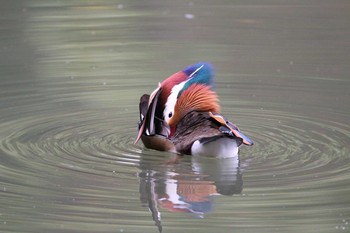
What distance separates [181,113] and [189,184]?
833 millimetres

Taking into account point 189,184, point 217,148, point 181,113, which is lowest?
point 189,184

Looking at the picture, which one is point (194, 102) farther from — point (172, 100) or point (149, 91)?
point (149, 91)

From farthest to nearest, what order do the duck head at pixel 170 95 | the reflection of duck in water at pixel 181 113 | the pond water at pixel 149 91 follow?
the duck head at pixel 170 95
the reflection of duck in water at pixel 181 113
the pond water at pixel 149 91

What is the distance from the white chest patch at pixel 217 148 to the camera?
7223mm

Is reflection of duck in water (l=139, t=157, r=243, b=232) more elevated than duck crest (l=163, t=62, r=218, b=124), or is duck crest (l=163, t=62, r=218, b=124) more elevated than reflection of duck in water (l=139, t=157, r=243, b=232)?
duck crest (l=163, t=62, r=218, b=124)

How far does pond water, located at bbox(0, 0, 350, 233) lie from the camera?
6293 millimetres

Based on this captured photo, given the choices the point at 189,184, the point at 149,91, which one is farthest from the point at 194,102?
the point at 149,91

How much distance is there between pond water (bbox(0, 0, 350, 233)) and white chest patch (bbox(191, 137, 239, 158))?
67mm

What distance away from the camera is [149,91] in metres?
9.49

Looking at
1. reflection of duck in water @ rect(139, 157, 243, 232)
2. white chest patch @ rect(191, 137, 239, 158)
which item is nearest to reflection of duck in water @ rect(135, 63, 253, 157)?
white chest patch @ rect(191, 137, 239, 158)

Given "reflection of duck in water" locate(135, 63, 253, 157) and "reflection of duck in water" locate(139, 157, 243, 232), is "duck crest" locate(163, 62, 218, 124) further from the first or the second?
"reflection of duck in water" locate(139, 157, 243, 232)

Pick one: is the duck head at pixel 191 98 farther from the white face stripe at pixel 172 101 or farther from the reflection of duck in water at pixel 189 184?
the reflection of duck in water at pixel 189 184

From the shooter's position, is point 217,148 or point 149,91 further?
point 149,91

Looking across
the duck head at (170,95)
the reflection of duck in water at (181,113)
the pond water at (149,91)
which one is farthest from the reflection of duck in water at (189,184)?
the duck head at (170,95)
